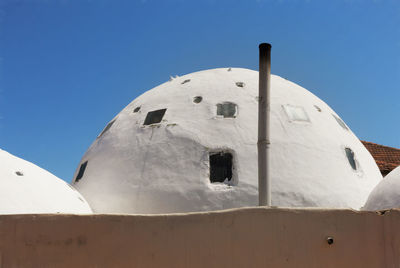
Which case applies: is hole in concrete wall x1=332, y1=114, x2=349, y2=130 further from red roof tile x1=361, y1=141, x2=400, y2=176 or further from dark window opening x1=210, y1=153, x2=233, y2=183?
red roof tile x1=361, y1=141, x2=400, y2=176

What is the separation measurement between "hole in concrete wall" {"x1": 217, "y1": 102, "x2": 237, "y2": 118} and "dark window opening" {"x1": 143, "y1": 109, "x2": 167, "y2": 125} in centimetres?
169

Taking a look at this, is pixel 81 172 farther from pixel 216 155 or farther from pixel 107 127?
pixel 216 155

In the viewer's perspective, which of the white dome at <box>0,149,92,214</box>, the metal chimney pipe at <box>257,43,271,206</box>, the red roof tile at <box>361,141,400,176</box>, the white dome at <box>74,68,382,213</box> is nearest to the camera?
the white dome at <box>0,149,92,214</box>

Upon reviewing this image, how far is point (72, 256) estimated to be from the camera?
8203mm

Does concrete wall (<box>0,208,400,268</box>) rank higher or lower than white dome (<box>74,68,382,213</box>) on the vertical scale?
lower

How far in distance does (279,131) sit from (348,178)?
2370 mm

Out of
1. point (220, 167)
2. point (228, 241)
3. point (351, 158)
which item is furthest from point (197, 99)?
point (228, 241)

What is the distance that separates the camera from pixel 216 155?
13.0 m

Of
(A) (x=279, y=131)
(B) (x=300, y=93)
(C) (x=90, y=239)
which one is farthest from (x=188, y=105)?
(C) (x=90, y=239)

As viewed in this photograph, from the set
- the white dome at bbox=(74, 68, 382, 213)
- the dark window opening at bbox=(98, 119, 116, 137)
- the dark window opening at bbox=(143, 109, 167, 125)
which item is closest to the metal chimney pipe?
the white dome at bbox=(74, 68, 382, 213)

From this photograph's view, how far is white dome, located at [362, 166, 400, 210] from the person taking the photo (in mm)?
11086

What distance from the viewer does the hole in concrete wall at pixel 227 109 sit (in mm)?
13841

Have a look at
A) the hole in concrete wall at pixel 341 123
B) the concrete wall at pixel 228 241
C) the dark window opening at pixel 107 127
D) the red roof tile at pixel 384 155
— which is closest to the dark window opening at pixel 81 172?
the dark window opening at pixel 107 127

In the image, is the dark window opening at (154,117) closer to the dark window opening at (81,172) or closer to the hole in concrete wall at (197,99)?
the hole in concrete wall at (197,99)
